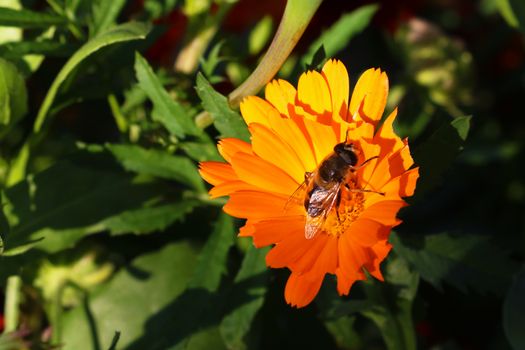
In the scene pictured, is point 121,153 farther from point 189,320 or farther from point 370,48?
point 370,48

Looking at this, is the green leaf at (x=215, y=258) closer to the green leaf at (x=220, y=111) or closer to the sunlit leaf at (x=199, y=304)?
the sunlit leaf at (x=199, y=304)

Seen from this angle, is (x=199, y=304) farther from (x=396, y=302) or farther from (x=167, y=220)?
(x=396, y=302)

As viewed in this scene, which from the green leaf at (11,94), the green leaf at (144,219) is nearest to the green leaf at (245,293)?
the green leaf at (144,219)

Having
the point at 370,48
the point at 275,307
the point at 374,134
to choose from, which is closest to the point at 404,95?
the point at 370,48

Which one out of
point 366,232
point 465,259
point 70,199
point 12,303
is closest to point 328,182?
point 366,232

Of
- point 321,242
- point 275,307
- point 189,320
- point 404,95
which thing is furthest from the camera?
point 404,95

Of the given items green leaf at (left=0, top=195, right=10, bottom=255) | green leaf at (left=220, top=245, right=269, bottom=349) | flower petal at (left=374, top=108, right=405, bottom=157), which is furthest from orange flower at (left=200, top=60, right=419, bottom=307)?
green leaf at (left=0, top=195, right=10, bottom=255)
